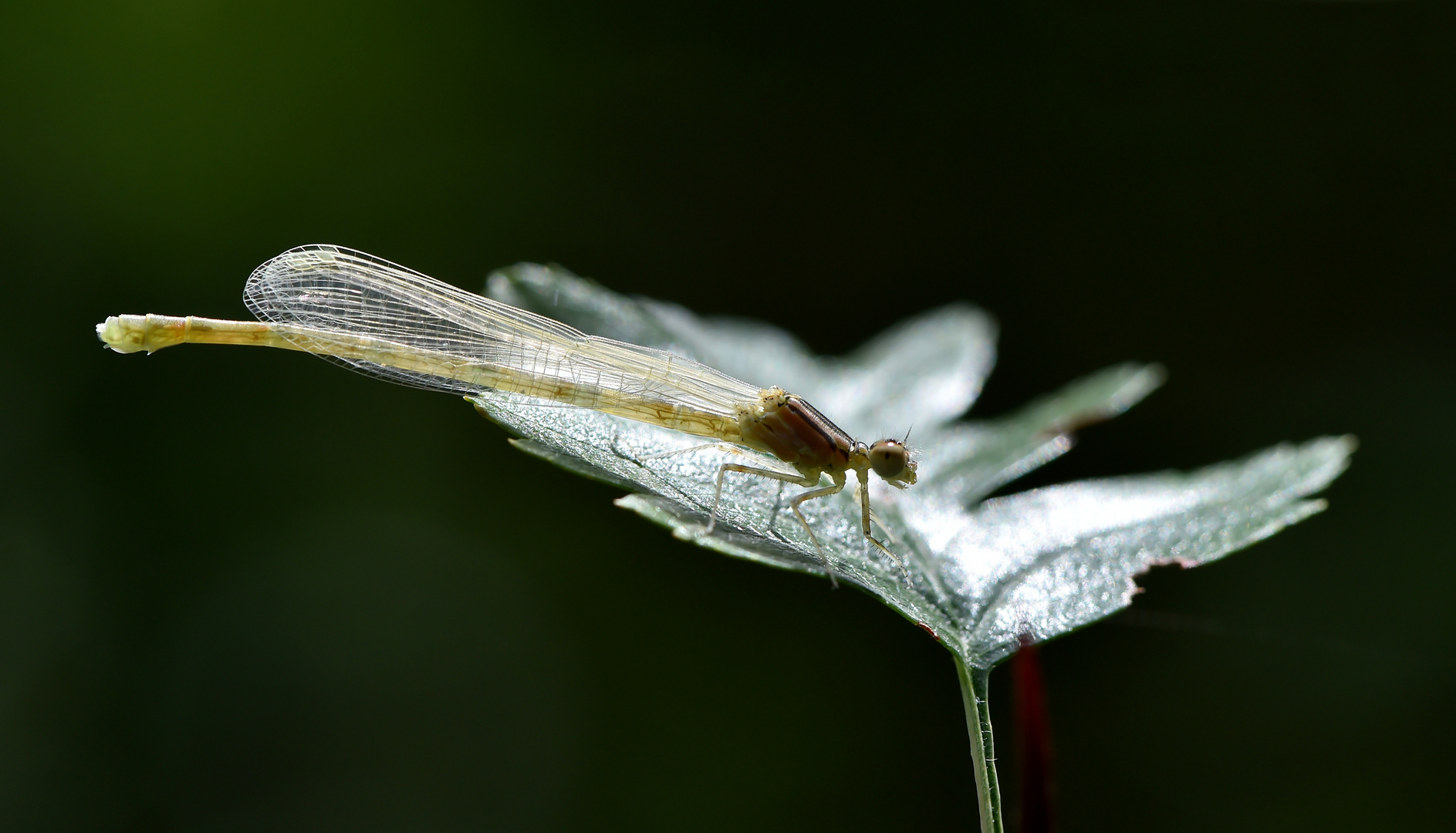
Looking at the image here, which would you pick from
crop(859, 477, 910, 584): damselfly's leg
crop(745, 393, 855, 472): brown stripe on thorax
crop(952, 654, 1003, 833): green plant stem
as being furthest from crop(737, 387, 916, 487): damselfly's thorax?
crop(952, 654, 1003, 833): green plant stem

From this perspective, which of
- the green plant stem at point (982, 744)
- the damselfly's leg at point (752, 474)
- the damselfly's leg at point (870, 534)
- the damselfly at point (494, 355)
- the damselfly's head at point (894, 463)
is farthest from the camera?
the damselfly at point (494, 355)

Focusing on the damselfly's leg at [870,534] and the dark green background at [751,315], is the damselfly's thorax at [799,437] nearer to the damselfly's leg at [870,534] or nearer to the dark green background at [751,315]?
the damselfly's leg at [870,534]

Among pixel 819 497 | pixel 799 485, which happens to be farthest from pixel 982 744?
pixel 799 485

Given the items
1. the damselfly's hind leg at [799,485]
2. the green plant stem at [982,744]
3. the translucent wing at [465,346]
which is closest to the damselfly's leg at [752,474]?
the damselfly's hind leg at [799,485]

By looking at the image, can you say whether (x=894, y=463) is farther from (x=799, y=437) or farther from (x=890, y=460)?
(x=799, y=437)

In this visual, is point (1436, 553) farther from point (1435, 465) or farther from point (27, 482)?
point (27, 482)

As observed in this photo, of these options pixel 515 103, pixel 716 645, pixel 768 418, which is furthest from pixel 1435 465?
pixel 515 103

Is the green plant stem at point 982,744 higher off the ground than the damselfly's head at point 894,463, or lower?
lower

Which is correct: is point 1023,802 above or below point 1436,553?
below
